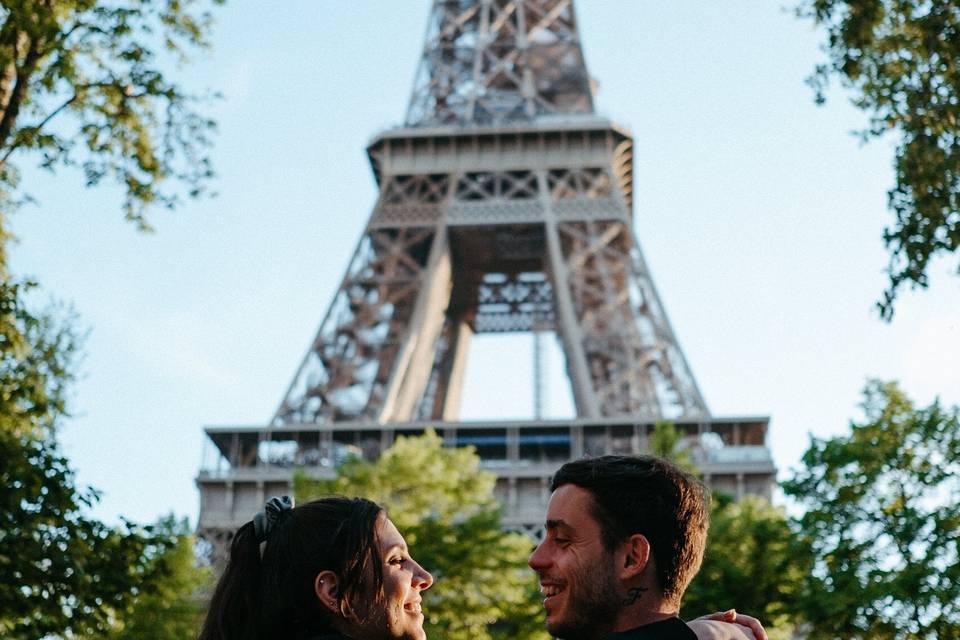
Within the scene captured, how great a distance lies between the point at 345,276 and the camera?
47.8 metres

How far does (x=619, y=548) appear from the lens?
349cm

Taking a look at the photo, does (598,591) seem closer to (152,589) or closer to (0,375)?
(152,589)

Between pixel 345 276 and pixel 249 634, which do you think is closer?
pixel 249 634

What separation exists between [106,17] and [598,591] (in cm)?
1128

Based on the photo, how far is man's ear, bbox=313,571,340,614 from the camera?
3.91 m

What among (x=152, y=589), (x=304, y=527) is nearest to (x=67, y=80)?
(x=152, y=589)

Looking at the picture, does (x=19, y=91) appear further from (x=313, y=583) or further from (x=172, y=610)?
(x=172, y=610)

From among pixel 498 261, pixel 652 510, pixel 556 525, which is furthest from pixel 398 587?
pixel 498 261

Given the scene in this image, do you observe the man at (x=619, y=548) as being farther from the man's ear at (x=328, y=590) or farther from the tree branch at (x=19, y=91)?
the tree branch at (x=19, y=91)

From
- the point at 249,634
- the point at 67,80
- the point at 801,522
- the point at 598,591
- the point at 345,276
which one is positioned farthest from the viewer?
the point at 345,276

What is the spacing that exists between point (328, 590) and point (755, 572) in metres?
20.1

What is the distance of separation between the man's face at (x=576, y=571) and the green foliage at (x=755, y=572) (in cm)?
1949

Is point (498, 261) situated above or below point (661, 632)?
above

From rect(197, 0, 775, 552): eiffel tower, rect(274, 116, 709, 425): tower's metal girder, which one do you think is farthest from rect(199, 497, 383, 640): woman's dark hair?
rect(274, 116, 709, 425): tower's metal girder
